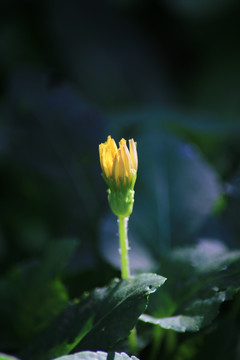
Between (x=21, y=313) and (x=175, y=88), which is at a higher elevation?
(x=175, y=88)

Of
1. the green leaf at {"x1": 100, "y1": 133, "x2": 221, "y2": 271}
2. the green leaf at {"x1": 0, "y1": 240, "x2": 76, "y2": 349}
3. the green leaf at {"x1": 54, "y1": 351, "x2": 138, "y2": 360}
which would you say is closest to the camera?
the green leaf at {"x1": 54, "y1": 351, "x2": 138, "y2": 360}

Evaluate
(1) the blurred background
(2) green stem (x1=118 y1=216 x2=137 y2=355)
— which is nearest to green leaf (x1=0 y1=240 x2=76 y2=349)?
(1) the blurred background

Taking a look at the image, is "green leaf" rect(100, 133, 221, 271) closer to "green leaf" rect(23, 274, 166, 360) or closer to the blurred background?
the blurred background


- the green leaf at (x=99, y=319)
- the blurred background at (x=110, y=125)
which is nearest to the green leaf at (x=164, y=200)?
the blurred background at (x=110, y=125)

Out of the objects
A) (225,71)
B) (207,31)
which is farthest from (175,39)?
(225,71)

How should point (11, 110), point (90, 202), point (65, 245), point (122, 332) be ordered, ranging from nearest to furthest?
point (122, 332) < point (65, 245) < point (90, 202) < point (11, 110)

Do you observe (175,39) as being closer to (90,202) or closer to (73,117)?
(73,117)
